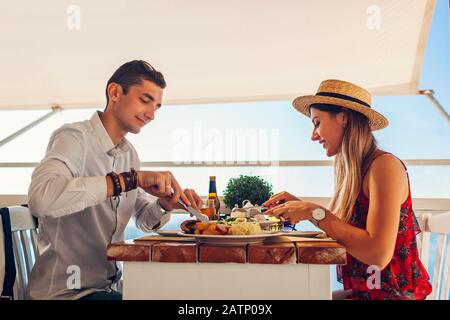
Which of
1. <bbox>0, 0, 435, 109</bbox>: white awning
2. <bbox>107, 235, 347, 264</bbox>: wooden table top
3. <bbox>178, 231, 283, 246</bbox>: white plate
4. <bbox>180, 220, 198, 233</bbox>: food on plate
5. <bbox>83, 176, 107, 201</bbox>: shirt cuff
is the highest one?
<bbox>0, 0, 435, 109</bbox>: white awning

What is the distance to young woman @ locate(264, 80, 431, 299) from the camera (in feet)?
3.31

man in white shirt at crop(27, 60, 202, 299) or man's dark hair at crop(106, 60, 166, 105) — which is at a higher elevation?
man's dark hair at crop(106, 60, 166, 105)

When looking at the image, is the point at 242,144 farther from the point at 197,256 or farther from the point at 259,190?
the point at 197,256

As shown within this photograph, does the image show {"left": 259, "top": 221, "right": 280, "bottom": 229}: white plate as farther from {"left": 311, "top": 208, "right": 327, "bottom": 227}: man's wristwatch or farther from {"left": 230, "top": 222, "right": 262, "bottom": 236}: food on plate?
{"left": 230, "top": 222, "right": 262, "bottom": 236}: food on plate

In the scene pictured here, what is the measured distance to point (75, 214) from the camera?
1.21 meters

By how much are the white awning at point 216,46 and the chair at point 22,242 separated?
131cm

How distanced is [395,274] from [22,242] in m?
1.08

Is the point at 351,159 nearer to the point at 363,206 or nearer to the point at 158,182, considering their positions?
the point at 363,206

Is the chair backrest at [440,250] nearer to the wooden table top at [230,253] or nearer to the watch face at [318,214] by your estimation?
the watch face at [318,214]

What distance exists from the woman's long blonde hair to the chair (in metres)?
0.89

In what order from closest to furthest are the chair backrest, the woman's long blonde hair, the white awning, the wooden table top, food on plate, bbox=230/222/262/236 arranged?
the wooden table top → food on plate, bbox=230/222/262/236 → the woman's long blonde hair → the chair backrest → the white awning

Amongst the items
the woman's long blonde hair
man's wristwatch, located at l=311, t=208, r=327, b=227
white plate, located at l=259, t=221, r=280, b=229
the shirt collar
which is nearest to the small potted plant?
the woman's long blonde hair

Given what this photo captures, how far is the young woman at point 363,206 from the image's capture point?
3.31ft
